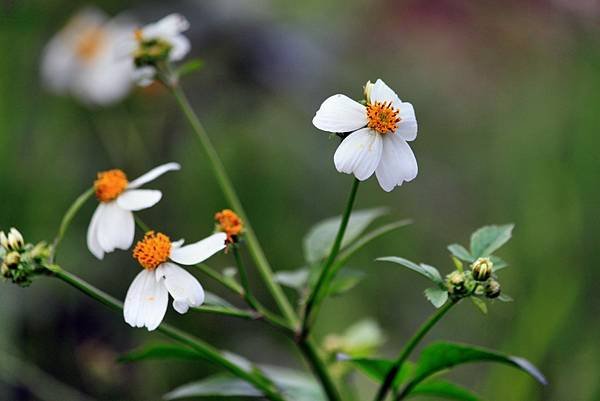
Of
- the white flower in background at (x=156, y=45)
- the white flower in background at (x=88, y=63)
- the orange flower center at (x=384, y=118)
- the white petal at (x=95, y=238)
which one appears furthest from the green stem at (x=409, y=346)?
the white flower in background at (x=88, y=63)

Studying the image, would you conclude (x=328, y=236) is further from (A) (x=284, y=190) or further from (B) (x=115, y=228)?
(A) (x=284, y=190)

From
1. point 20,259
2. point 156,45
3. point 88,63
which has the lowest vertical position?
point 20,259

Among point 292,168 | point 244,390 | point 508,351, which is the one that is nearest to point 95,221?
point 244,390

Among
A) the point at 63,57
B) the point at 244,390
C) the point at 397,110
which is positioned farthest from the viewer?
the point at 63,57

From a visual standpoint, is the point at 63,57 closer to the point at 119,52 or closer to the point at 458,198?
the point at 119,52

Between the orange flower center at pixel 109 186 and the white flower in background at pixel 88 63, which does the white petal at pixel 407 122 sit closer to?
the orange flower center at pixel 109 186

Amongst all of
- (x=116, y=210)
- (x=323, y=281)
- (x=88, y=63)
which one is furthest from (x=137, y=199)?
(x=88, y=63)
